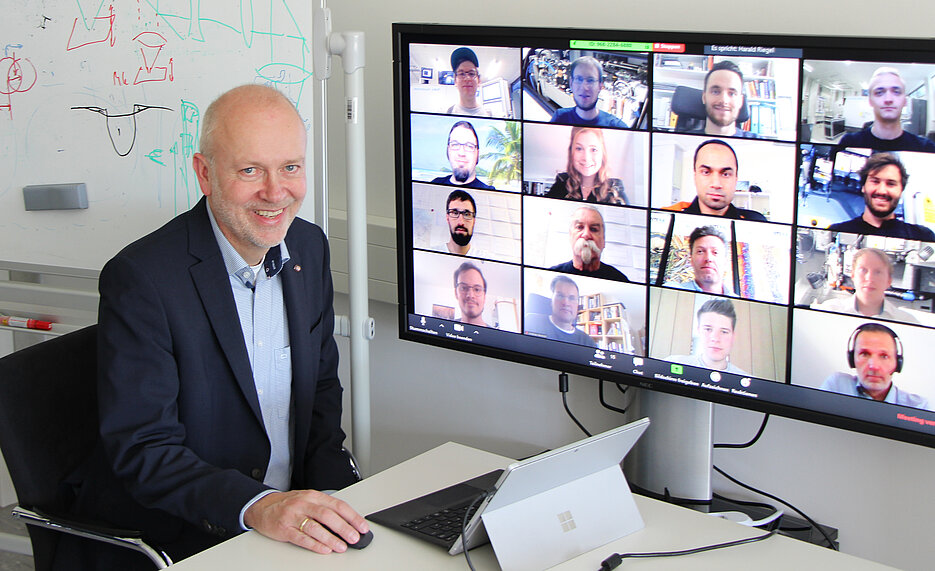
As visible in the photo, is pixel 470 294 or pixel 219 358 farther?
pixel 470 294

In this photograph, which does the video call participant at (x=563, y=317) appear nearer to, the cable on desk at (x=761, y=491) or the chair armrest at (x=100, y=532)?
the cable on desk at (x=761, y=491)

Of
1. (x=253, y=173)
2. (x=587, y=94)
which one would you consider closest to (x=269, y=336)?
(x=253, y=173)

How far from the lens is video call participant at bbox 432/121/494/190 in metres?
1.95

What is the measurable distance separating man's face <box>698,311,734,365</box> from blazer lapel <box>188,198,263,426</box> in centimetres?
86

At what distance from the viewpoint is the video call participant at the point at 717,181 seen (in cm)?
165

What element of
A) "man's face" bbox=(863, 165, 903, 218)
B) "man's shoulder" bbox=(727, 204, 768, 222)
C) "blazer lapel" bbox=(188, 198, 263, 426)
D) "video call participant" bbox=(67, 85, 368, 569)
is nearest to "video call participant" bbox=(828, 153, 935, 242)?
"man's face" bbox=(863, 165, 903, 218)

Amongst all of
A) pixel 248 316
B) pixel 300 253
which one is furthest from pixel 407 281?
pixel 248 316

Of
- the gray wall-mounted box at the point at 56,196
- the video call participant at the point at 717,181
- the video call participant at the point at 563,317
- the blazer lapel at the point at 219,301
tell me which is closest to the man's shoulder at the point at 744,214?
the video call participant at the point at 717,181

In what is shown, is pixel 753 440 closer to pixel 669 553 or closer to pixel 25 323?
pixel 669 553

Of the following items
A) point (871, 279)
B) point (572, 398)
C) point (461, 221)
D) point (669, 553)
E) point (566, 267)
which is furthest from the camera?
point (572, 398)

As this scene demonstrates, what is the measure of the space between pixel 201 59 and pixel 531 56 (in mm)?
814

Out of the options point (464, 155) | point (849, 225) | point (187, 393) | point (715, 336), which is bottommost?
point (187, 393)

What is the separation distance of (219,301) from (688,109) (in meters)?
0.93

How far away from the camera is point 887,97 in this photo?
1.49 metres
